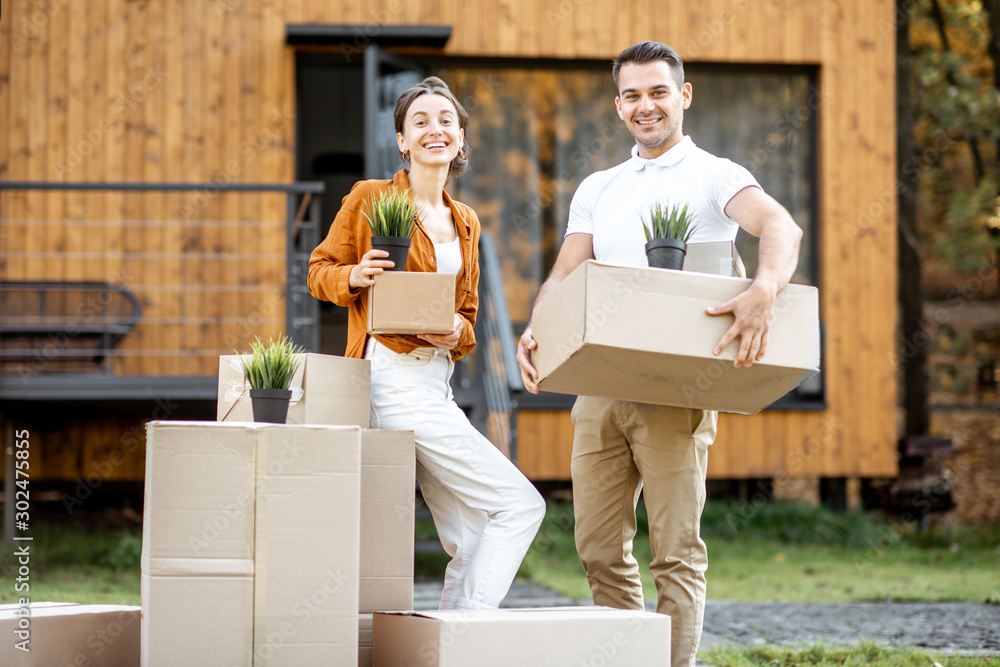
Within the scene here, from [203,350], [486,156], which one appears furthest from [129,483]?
[486,156]

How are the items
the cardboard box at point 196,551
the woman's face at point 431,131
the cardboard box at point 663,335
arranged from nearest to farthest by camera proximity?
the cardboard box at point 196,551
the cardboard box at point 663,335
the woman's face at point 431,131

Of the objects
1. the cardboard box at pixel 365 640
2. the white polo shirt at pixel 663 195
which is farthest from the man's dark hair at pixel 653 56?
the cardboard box at pixel 365 640

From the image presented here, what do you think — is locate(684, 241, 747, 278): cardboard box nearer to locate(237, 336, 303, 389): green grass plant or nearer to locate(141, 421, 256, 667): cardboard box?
locate(237, 336, 303, 389): green grass plant

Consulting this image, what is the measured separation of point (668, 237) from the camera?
2.69 metres

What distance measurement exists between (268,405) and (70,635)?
0.81 meters

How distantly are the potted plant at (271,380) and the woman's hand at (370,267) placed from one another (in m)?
0.26

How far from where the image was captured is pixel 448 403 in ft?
9.71

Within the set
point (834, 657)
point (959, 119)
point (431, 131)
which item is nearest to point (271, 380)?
point (431, 131)

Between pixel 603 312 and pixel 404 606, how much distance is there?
0.93 m

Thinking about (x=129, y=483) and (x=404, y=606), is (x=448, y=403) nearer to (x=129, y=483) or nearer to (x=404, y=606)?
(x=404, y=606)

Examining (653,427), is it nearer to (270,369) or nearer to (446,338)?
(446,338)

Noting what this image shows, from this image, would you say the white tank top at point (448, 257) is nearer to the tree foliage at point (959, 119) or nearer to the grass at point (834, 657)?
the grass at point (834, 657)

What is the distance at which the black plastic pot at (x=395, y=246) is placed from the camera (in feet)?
9.02

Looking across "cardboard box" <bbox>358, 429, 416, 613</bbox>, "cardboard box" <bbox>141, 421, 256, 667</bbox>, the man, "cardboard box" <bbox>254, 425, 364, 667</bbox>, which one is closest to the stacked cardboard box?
"cardboard box" <bbox>358, 429, 416, 613</bbox>
